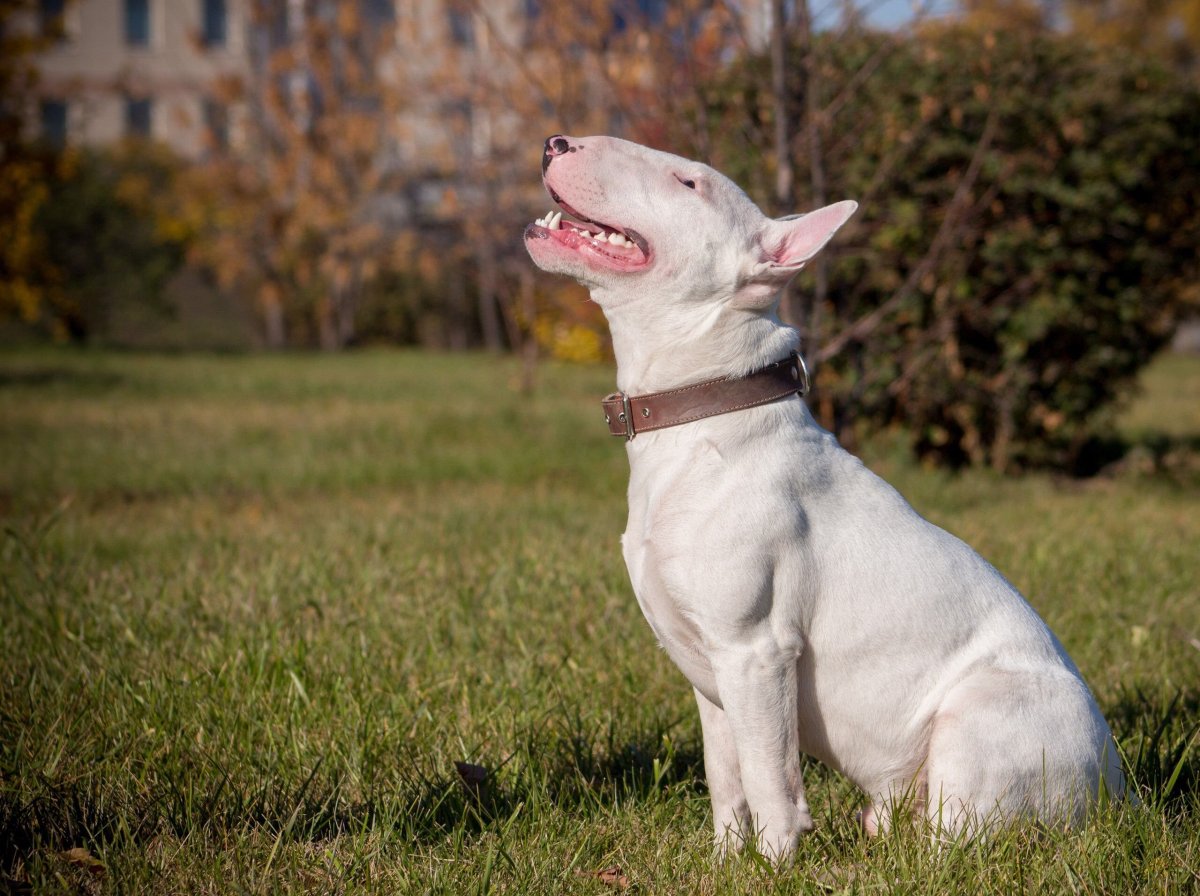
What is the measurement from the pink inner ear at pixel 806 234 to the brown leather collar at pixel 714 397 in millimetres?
212

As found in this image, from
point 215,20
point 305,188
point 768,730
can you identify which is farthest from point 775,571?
point 215,20

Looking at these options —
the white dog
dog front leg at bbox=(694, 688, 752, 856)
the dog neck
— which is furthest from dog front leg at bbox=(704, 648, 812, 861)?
the dog neck

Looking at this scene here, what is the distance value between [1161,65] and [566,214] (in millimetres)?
5714

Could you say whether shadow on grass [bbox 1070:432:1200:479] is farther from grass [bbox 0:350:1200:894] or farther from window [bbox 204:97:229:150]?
window [bbox 204:97:229:150]

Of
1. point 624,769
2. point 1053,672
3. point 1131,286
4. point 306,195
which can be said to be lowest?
point 624,769

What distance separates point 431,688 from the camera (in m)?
3.40

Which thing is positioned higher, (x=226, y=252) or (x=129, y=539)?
(x=226, y=252)

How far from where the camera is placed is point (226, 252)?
22547 mm

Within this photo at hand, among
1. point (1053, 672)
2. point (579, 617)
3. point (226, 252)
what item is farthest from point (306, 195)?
point (1053, 672)

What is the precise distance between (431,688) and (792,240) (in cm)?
169

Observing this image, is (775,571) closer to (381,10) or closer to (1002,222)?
(1002,222)

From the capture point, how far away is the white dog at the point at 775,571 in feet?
7.69

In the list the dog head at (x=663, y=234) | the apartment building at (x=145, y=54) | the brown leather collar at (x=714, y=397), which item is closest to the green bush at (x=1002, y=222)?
the dog head at (x=663, y=234)

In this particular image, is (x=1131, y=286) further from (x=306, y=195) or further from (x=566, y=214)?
(x=306, y=195)
